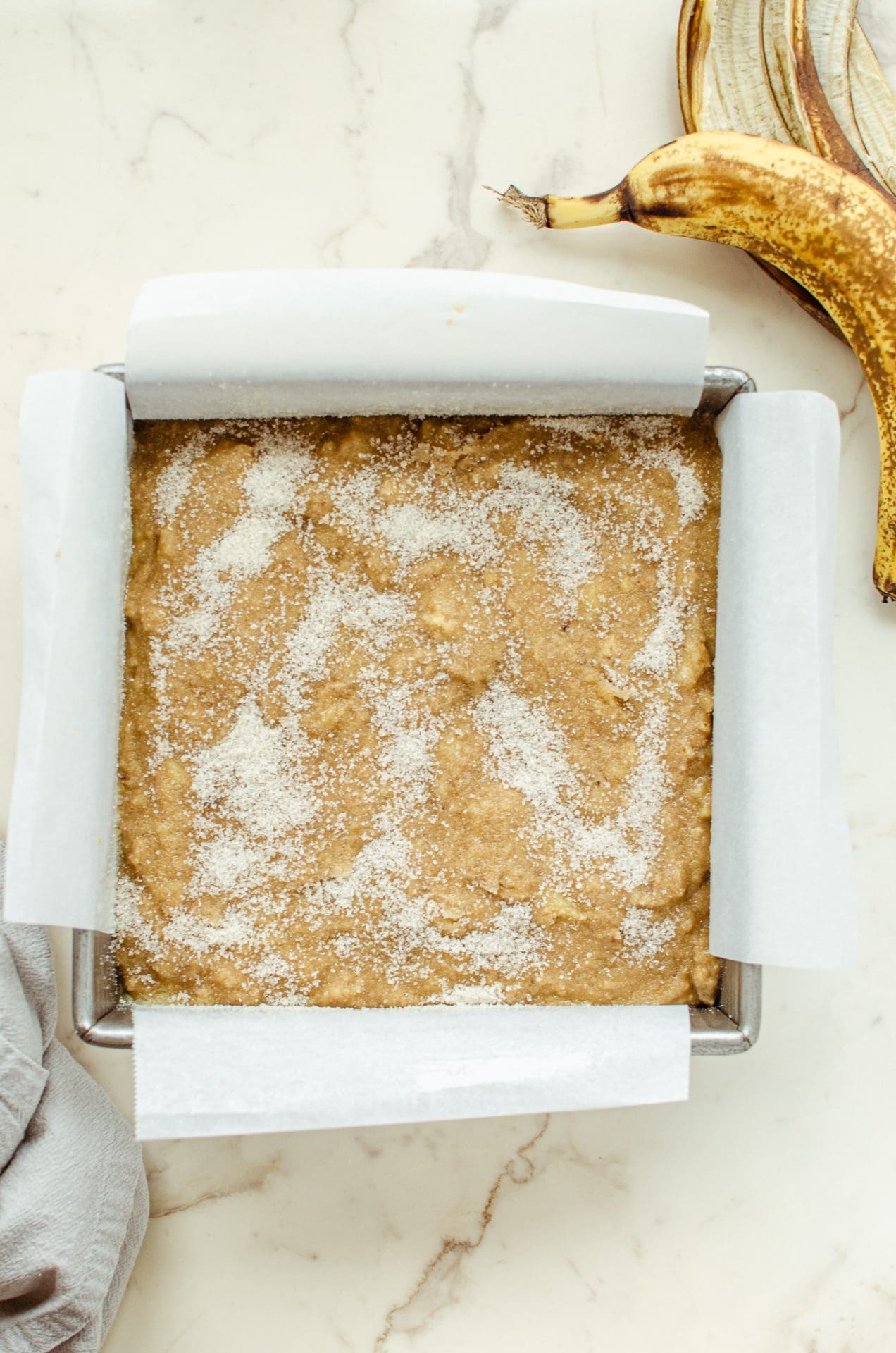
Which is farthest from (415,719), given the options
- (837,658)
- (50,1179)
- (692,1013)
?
Answer: (50,1179)

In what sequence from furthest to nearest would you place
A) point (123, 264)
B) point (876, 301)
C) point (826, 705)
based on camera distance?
point (123, 264), point (876, 301), point (826, 705)

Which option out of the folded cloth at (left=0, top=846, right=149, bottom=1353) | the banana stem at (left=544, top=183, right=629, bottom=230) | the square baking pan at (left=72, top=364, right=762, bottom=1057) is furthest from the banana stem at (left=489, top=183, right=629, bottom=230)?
the folded cloth at (left=0, top=846, right=149, bottom=1353)

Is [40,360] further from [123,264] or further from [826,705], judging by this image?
[826,705]

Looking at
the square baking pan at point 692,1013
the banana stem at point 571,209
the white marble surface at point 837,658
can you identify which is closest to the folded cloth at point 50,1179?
the white marble surface at point 837,658

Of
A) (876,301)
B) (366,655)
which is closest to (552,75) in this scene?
(876,301)

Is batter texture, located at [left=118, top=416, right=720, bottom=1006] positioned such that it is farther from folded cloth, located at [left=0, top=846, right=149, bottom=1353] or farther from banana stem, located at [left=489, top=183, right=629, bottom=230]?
banana stem, located at [left=489, top=183, right=629, bottom=230]

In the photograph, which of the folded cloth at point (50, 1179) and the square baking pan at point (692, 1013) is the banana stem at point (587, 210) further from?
the folded cloth at point (50, 1179)
